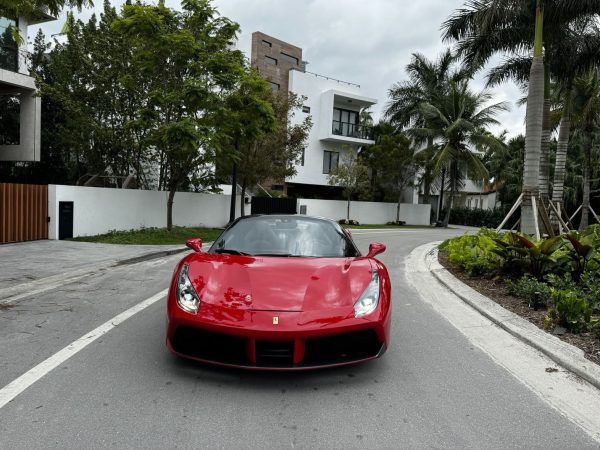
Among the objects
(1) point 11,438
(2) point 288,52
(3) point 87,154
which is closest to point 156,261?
(1) point 11,438

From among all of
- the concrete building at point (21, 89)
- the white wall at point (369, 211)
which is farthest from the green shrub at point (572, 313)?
the white wall at point (369, 211)

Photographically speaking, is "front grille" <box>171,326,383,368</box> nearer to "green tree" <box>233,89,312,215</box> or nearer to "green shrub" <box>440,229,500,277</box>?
"green shrub" <box>440,229,500,277</box>

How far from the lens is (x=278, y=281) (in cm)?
381

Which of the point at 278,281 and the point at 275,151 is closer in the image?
the point at 278,281

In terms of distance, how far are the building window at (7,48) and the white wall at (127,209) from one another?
19.5 feet

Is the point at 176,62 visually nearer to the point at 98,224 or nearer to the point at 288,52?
the point at 98,224

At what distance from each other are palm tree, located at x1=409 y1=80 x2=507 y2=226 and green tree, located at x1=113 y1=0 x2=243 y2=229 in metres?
18.9

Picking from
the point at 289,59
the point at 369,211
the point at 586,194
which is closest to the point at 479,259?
the point at 586,194

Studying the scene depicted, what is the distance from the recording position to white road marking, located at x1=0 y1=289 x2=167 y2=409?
332 cm

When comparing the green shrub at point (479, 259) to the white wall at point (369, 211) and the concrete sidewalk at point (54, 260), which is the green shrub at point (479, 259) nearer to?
the concrete sidewalk at point (54, 260)

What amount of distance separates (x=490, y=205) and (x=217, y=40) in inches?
1742

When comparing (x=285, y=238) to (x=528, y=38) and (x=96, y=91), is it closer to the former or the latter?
(x=528, y=38)

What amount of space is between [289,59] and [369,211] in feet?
47.5

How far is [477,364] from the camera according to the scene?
420 cm
